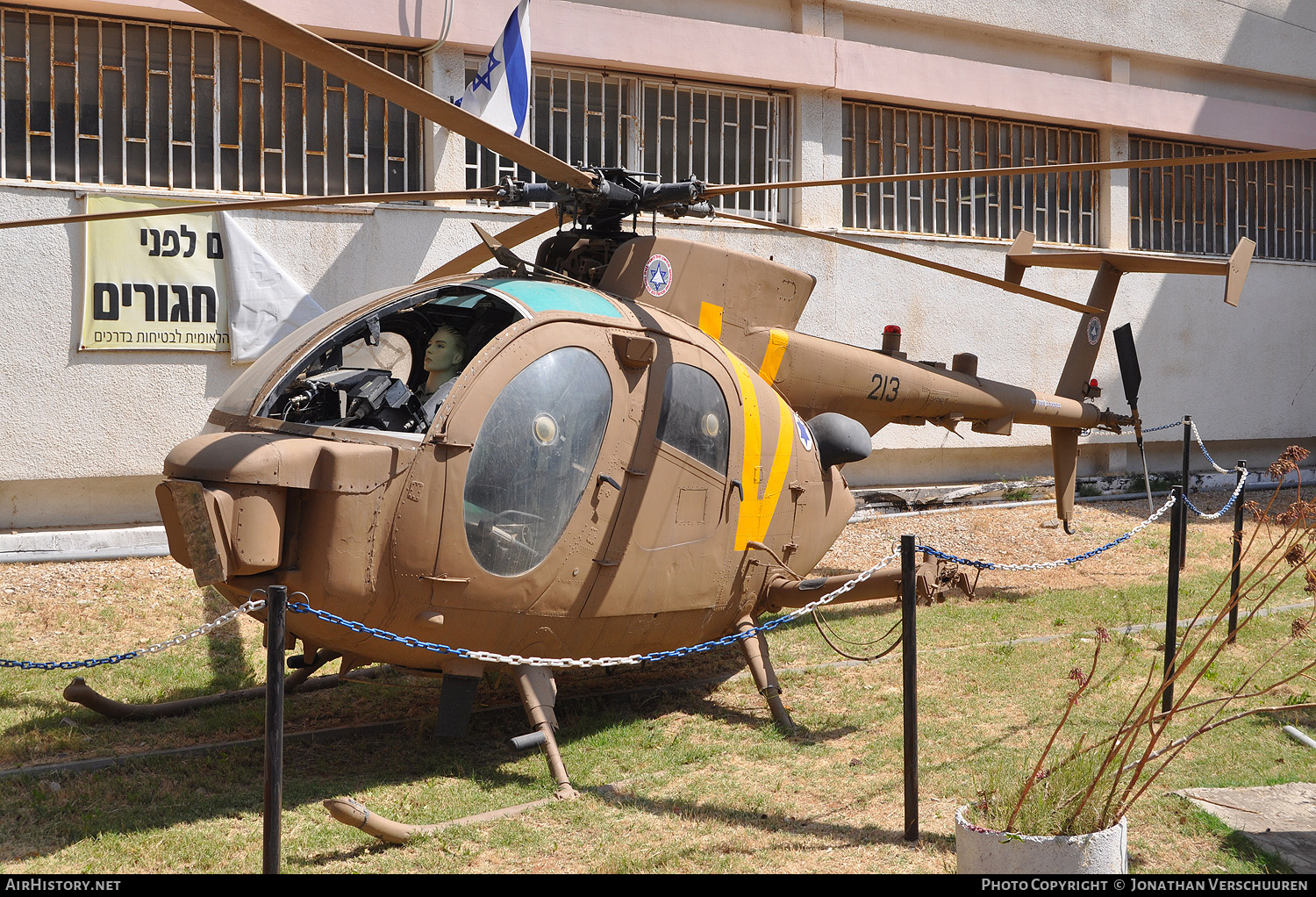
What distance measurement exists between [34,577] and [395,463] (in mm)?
5506

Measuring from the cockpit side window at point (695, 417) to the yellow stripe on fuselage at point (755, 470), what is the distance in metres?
0.22

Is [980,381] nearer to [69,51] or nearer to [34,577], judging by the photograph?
[34,577]

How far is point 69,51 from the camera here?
9555 millimetres

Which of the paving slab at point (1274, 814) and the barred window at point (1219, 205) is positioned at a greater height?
the barred window at point (1219, 205)

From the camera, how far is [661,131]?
12102 millimetres

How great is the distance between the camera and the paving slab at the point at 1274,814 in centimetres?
455

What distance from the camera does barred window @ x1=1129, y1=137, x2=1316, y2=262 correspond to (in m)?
15.1

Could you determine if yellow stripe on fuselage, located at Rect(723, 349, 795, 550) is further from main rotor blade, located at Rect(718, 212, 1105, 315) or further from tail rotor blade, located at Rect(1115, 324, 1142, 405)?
tail rotor blade, located at Rect(1115, 324, 1142, 405)

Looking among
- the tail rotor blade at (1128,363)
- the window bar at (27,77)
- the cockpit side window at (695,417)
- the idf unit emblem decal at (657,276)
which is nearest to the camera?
the cockpit side window at (695,417)

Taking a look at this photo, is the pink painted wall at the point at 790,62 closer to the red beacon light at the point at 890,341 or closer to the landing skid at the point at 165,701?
the red beacon light at the point at 890,341

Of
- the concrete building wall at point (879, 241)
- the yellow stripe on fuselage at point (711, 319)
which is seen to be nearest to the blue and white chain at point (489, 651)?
the yellow stripe on fuselage at point (711, 319)

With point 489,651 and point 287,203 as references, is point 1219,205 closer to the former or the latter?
point 489,651

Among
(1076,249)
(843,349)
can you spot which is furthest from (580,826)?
(1076,249)

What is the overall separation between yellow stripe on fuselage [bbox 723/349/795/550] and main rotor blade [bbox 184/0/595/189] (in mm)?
1986
